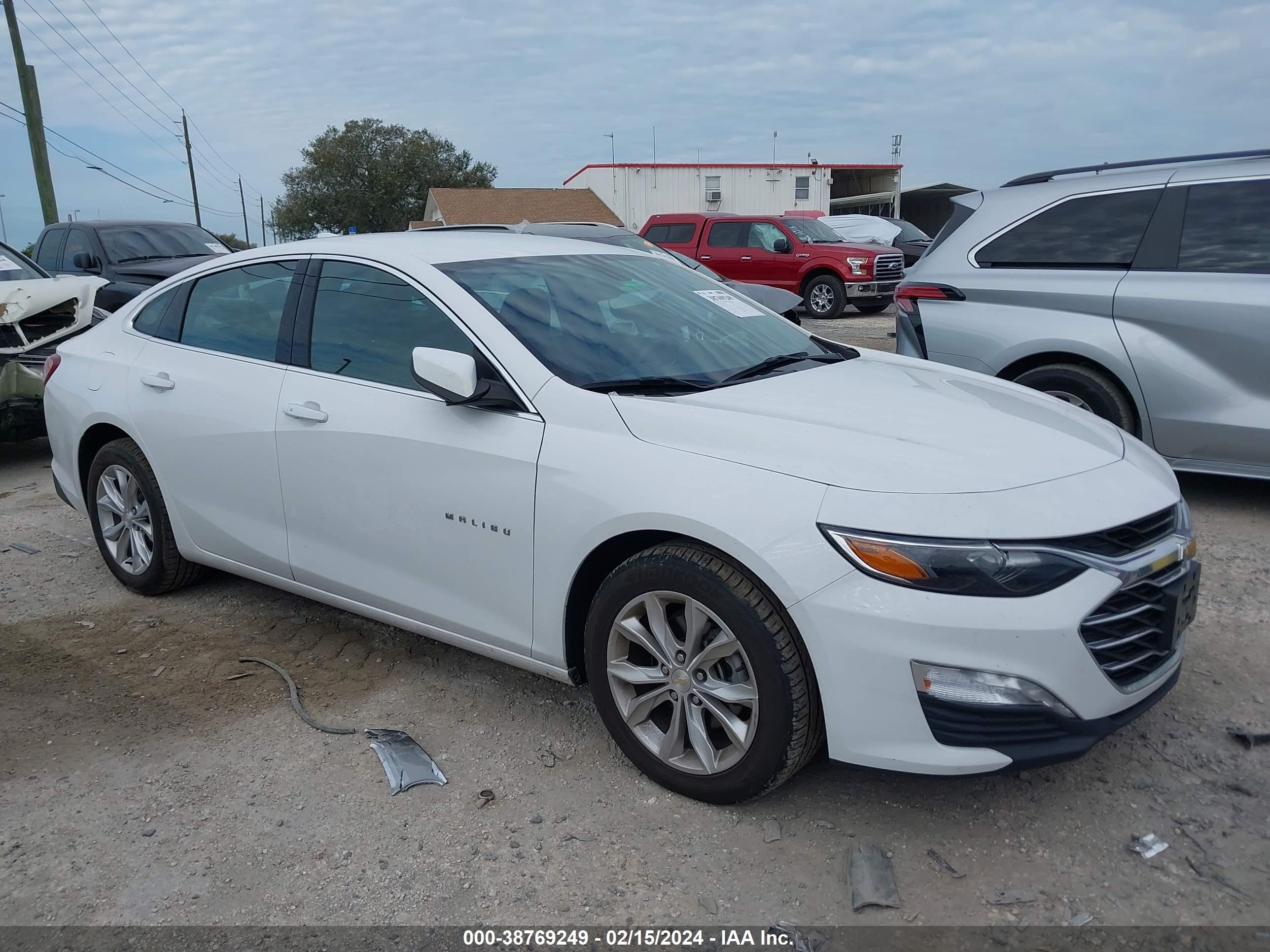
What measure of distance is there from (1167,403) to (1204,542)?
80cm

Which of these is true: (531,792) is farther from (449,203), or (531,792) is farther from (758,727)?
(449,203)

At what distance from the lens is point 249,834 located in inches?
115

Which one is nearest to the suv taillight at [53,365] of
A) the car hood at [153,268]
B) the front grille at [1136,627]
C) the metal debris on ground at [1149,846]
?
the front grille at [1136,627]

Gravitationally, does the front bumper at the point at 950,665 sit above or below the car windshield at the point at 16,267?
below

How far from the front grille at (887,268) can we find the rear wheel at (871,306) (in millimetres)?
419

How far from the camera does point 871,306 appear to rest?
56.0 ft

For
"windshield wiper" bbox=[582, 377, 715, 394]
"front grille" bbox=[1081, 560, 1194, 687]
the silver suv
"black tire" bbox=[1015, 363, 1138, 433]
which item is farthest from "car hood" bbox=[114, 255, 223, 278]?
"front grille" bbox=[1081, 560, 1194, 687]

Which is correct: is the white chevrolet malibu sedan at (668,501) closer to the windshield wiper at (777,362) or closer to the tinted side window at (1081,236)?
the windshield wiper at (777,362)

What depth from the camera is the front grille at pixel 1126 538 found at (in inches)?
102

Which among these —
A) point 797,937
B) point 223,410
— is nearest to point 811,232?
point 223,410

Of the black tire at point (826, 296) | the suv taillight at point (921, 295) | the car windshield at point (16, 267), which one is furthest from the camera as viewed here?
the black tire at point (826, 296)

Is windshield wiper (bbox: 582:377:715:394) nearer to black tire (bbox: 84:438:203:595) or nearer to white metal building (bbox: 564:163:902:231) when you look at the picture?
black tire (bbox: 84:438:203:595)

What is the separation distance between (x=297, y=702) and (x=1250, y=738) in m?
3.28

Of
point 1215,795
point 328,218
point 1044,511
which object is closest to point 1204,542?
point 1215,795
